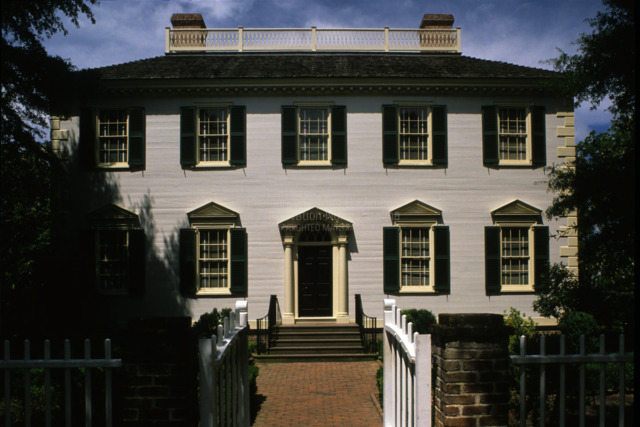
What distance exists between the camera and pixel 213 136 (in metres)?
15.7

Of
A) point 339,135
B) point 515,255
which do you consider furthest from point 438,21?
point 515,255

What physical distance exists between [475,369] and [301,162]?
479 inches

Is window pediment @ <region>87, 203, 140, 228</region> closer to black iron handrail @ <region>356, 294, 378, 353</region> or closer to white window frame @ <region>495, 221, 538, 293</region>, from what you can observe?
black iron handrail @ <region>356, 294, 378, 353</region>

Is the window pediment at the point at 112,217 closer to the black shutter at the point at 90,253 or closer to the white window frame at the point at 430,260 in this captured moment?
the black shutter at the point at 90,253

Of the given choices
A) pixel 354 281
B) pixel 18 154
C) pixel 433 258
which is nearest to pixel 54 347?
pixel 18 154

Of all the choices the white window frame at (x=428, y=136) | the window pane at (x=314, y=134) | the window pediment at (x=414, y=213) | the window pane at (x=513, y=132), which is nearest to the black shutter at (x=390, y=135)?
the white window frame at (x=428, y=136)

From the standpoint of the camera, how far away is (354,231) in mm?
15539

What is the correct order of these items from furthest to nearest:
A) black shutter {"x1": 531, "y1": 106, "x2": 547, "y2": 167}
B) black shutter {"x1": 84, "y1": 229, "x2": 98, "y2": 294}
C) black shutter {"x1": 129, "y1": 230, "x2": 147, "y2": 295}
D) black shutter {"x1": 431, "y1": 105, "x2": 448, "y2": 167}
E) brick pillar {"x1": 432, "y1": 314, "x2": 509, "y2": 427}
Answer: black shutter {"x1": 531, "y1": 106, "x2": 547, "y2": 167} → black shutter {"x1": 431, "y1": 105, "x2": 448, "y2": 167} → black shutter {"x1": 129, "y1": 230, "x2": 147, "y2": 295} → black shutter {"x1": 84, "y1": 229, "x2": 98, "y2": 294} → brick pillar {"x1": 432, "y1": 314, "x2": 509, "y2": 427}

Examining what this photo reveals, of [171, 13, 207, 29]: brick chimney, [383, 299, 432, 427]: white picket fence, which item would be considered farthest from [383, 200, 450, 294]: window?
[171, 13, 207, 29]: brick chimney

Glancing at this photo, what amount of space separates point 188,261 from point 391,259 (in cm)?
627

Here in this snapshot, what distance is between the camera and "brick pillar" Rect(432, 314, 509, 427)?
13.0ft

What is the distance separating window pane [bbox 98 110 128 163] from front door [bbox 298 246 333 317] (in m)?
6.46

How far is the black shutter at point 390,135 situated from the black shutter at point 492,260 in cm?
371

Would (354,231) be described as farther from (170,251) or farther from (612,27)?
(612,27)
